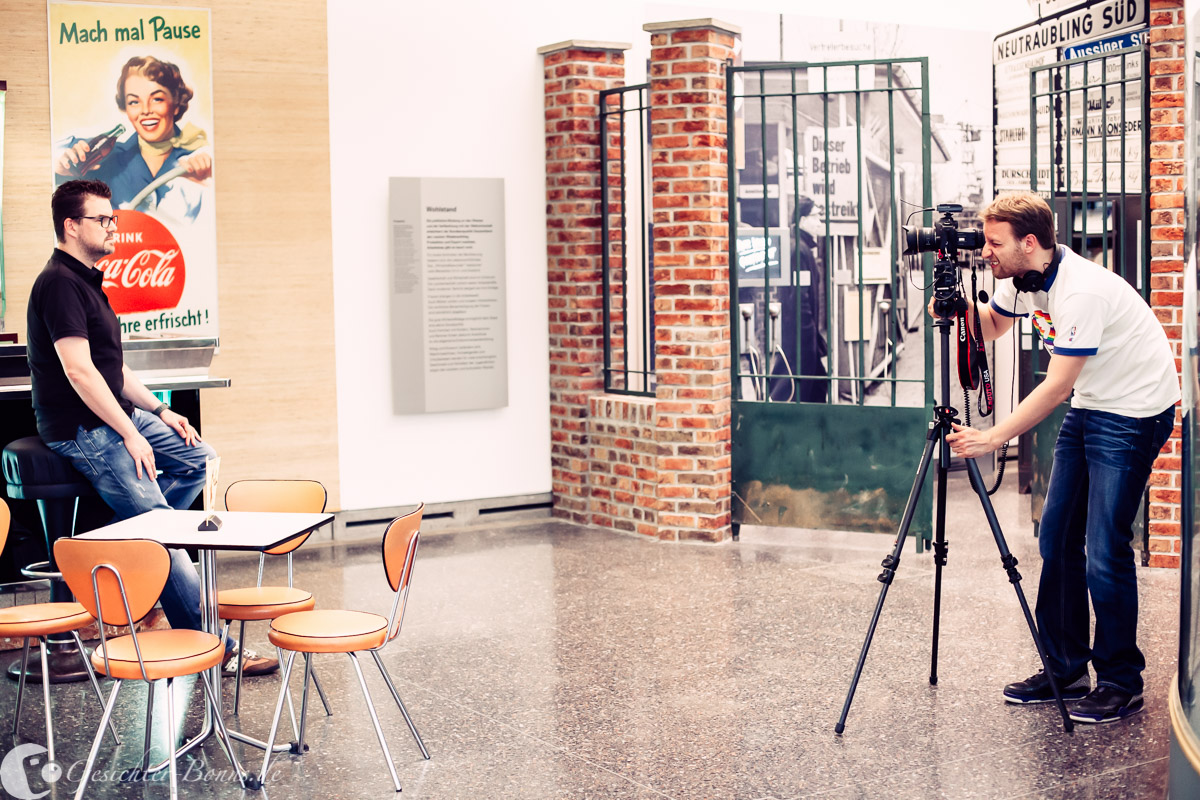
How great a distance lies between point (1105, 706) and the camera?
4.29 meters

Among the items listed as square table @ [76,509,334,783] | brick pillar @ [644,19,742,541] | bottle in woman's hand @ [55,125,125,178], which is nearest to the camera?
square table @ [76,509,334,783]

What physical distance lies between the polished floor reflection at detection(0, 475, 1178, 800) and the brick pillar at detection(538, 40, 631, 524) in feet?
4.03

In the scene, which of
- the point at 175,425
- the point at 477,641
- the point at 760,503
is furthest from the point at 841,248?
the point at 175,425

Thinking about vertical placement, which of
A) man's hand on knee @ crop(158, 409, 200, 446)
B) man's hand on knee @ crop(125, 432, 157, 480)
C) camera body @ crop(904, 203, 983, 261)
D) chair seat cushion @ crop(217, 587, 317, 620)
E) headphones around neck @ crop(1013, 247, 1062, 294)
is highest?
camera body @ crop(904, 203, 983, 261)

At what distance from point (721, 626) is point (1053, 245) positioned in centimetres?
212

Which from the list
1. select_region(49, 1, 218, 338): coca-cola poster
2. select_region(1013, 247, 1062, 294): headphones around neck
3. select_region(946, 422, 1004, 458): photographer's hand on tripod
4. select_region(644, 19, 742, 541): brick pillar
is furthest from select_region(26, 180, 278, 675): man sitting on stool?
select_region(644, 19, 742, 541): brick pillar

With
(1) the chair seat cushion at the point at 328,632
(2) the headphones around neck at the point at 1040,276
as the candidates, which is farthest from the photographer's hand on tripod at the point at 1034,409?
(1) the chair seat cushion at the point at 328,632

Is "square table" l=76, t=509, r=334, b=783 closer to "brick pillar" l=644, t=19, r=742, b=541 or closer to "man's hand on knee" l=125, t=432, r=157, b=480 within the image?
"man's hand on knee" l=125, t=432, r=157, b=480

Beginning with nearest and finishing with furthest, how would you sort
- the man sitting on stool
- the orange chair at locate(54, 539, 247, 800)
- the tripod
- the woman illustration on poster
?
the orange chair at locate(54, 539, 247, 800)
the tripod
the man sitting on stool
the woman illustration on poster

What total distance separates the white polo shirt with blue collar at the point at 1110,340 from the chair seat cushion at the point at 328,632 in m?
2.23

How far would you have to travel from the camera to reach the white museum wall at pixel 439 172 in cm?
745

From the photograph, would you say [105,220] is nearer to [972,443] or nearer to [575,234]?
[972,443]

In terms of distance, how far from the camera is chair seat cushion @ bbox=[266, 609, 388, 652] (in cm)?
382

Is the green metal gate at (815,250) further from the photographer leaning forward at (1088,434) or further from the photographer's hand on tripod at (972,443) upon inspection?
the photographer's hand on tripod at (972,443)
